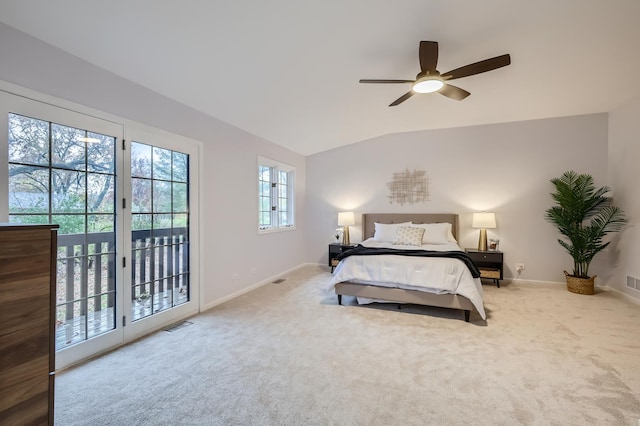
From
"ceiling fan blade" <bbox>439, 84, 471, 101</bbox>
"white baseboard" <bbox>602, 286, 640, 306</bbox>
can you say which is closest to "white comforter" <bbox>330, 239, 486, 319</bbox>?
"ceiling fan blade" <bbox>439, 84, 471, 101</bbox>

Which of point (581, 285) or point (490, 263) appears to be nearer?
point (581, 285)

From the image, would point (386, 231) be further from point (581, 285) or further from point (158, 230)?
point (158, 230)

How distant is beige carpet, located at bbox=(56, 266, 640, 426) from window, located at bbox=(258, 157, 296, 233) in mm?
2041

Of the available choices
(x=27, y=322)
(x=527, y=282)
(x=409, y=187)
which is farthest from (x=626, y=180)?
(x=27, y=322)

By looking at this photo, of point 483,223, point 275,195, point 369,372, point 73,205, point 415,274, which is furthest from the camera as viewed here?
point 275,195

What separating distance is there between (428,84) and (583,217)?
11.9 ft

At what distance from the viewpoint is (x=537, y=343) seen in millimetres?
2615

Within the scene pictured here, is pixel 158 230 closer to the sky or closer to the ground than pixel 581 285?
closer to the sky

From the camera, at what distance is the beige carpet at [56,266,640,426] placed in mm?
1719

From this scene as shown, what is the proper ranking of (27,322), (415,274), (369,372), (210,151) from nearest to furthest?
(27,322) < (369,372) < (415,274) < (210,151)

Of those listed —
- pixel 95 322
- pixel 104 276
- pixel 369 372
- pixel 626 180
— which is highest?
pixel 626 180

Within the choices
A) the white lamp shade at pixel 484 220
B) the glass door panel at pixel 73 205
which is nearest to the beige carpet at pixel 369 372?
the glass door panel at pixel 73 205

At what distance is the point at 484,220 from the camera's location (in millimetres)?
4793

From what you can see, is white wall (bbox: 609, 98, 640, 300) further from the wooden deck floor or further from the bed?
the wooden deck floor
